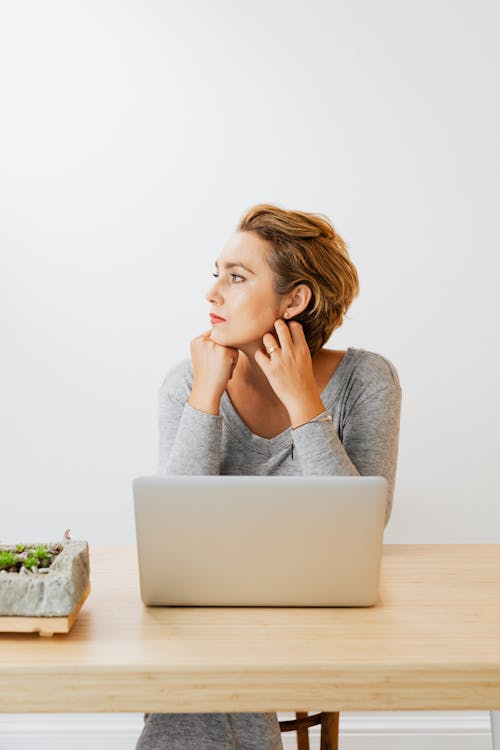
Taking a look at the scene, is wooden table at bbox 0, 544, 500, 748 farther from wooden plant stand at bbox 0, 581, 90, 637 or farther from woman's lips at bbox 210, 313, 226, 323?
woman's lips at bbox 210, 313, 226, 323

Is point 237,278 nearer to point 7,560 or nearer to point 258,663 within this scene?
→ point 7,560

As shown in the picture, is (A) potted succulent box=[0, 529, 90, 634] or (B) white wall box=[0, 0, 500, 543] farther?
(B) white wall box=[0, 0, 500, 543]

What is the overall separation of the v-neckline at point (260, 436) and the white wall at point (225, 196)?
69cm

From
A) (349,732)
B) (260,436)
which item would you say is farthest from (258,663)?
(349,732)

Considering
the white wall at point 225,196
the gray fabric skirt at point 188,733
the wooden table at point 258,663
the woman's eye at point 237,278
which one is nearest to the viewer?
the wooden table at point 258,663

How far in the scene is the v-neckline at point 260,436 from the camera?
1683 millimetres

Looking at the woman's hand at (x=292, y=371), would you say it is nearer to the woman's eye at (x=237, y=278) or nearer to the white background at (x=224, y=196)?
the woman's eye at (x=237, y=278)

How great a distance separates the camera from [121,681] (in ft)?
2.87

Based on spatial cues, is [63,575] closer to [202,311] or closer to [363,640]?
[363,640]

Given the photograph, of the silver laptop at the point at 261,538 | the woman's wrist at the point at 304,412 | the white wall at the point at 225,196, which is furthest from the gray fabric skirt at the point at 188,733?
the white wall at the point at 225,196

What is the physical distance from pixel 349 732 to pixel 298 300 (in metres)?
1.42

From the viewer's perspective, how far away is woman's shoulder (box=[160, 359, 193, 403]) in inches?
69.3

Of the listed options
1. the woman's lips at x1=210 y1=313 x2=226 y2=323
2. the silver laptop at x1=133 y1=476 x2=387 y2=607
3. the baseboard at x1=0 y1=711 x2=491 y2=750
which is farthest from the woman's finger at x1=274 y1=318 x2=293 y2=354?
the baseboard at x1=0 y1=711 x2=491 y2=750

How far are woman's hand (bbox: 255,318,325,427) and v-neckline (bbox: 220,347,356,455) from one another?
0.13 m
